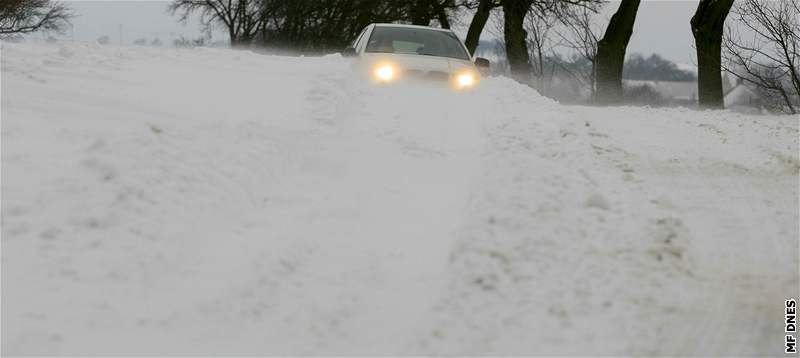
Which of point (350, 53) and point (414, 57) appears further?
point (350, 53)

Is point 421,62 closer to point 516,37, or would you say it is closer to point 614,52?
point 614,52

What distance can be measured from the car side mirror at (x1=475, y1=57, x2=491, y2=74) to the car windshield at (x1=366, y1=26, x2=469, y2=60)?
321mm

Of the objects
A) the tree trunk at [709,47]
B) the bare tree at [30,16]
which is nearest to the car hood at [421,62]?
the tree trunk at [709,47]

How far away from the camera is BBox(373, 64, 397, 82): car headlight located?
9.46 metres

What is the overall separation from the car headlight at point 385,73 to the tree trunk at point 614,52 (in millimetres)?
7842

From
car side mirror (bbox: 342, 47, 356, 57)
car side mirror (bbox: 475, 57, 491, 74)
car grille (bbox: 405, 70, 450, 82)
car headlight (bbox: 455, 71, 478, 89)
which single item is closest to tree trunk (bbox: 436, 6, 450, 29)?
car side mirror (bbox: 475, 57, 491, 74)

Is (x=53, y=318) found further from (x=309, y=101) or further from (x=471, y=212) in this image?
(x=309, y=101)

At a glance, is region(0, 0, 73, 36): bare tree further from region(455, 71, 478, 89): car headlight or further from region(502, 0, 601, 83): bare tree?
region(455, 71, 478, 89): car headlight

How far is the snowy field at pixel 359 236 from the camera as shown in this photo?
3.49 meters

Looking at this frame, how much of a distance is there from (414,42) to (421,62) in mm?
1179

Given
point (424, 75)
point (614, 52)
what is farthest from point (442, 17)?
point (424, 75)

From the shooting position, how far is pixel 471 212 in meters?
4.85

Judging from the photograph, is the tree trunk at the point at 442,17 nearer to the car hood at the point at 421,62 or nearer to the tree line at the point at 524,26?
the tree line at the point at 524,26

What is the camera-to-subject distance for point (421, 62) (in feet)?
31.9
